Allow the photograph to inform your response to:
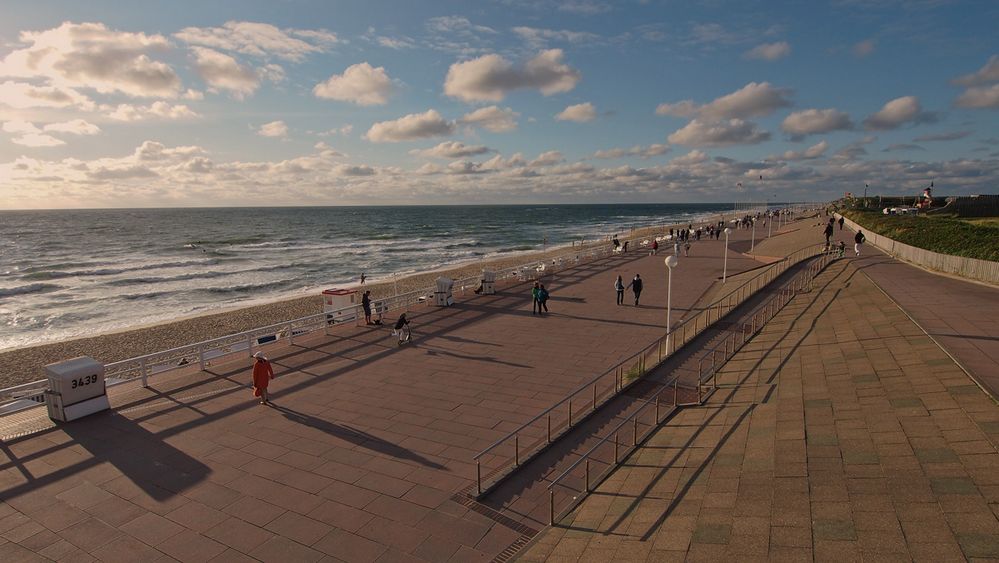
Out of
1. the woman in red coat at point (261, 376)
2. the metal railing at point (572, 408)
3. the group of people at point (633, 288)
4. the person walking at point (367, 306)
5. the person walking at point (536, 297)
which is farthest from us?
the group of people at point (633, 288)

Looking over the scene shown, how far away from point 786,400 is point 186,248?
79.5 m

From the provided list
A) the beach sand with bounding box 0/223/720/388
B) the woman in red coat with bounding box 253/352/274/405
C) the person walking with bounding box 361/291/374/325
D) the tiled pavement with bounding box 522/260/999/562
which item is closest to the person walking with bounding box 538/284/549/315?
the beach sand with bounding box 0/223/720/388

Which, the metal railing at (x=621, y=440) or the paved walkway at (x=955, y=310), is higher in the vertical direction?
the paved walkway at (x=955, y=310)

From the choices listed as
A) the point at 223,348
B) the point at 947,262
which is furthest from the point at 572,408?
the point at 947,262

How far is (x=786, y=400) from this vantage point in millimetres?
9148

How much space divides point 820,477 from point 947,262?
1801 cm

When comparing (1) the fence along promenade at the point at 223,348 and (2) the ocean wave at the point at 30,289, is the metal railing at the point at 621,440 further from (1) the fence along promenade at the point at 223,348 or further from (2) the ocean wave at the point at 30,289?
(2) the ocean wave at the point at 30,289

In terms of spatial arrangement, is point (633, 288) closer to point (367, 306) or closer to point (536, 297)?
point (536, 297)

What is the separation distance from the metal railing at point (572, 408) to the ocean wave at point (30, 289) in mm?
44923

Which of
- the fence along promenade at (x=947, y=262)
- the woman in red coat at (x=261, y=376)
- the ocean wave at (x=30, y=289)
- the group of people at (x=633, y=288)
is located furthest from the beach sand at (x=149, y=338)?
the ocean wave at (x=30, y=289)

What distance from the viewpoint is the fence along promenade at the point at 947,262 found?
16.2m

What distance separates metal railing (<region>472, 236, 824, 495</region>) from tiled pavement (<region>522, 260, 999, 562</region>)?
135 centimetres

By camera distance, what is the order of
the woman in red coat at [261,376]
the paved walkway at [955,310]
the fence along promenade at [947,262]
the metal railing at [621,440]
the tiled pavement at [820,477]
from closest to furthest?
the tiled pavement at [820,477]
the metal railing at [621,440]
the paved walkway at [955,310]
the woman in red coat at [261,376]
the fence along promenade at [947,262]

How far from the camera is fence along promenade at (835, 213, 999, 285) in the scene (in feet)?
53.2
